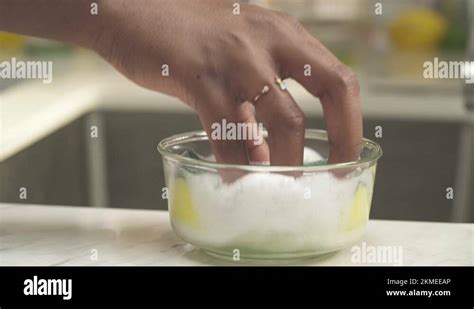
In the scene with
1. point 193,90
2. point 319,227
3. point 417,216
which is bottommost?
point 417,216

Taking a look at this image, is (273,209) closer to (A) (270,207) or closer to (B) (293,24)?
(A) (270,207)

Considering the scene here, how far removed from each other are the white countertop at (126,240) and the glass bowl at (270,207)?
0.03 metres

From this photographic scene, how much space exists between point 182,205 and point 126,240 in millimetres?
91

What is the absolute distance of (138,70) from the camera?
0.76 metres

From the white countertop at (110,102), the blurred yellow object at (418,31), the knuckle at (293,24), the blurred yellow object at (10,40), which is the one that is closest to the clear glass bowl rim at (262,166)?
the knuckle at (293,24)

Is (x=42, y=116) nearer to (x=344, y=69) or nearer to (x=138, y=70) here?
(x=138, y=70)

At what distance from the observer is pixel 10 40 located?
1.91 metres

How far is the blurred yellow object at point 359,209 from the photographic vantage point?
710 mm

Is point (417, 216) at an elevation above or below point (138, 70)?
below

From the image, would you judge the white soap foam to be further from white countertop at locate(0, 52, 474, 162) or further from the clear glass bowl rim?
white countertop at locate(0, 52, 474, 162)

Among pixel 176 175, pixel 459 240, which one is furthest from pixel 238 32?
pixel 459 240

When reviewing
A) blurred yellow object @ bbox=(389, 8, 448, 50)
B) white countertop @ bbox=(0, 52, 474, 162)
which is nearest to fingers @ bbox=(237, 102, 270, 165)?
white countertop @ bbox=(0, 52, 474, 162)

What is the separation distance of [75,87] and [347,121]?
3.42ft

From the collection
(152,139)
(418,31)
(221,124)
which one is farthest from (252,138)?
(418,31)
